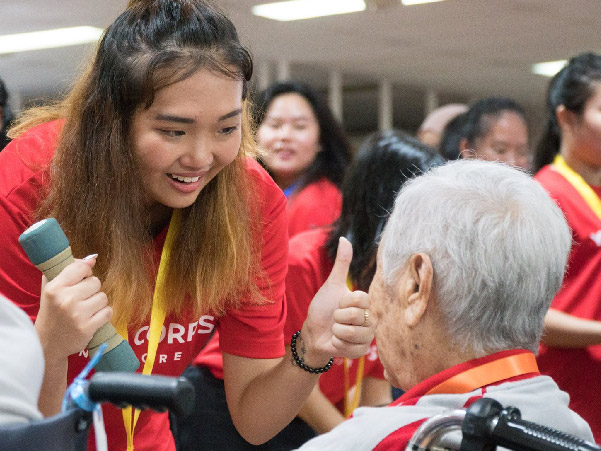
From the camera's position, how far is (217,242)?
1.70m

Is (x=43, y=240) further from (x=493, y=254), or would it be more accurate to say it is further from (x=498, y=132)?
(x=498, y=132)

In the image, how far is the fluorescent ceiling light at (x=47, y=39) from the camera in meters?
8.41

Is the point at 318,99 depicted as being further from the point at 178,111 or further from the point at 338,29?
the point at 338,29

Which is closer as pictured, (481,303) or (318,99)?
(481,303)

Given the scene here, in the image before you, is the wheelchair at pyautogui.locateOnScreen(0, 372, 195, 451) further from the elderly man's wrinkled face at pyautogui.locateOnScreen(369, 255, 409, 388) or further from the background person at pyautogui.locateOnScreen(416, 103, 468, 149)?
the background person at pyautogui.locateOnScreen(416, 103, 468, 149)

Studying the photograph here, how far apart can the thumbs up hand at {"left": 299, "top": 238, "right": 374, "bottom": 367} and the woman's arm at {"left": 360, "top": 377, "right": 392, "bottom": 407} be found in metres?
1.16

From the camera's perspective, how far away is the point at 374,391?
292 cm

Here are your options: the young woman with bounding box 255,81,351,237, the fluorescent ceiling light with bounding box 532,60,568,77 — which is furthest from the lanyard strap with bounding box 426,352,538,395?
the fluorescent ceiling light with bounding box 532,60,568,77

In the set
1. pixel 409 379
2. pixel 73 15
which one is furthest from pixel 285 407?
pixel 73 15

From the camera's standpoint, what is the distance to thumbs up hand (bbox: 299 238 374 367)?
163 cm

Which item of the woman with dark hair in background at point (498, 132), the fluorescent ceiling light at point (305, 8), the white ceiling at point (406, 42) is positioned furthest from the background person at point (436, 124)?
the fluorescent ceiling light at point (305, 8)

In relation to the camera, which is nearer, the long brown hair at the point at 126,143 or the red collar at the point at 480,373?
the red collar at the point at 480,373

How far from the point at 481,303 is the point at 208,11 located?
0.76 meters

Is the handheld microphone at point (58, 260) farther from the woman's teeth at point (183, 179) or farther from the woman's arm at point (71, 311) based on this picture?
the woman's teeth at point (183, 179)
